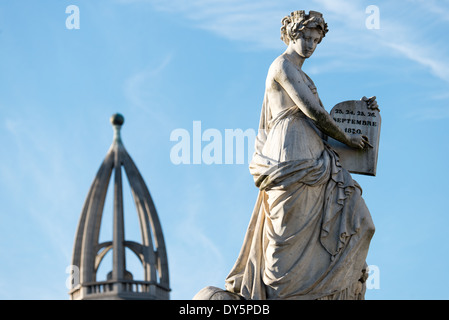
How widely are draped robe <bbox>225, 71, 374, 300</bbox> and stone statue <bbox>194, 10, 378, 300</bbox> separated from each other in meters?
0.01

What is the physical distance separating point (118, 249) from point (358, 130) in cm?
4791

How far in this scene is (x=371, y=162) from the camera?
12797 mm

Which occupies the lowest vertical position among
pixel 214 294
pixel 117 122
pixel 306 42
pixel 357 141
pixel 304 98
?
pixel 214 294

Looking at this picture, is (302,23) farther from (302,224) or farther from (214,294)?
(214,294)

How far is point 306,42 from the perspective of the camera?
41.8 ft

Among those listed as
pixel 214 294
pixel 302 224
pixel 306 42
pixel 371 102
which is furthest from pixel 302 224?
pixel 306 42

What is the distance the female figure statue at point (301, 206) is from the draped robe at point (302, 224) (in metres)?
0.01

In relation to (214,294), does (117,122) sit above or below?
above

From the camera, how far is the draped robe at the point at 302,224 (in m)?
12.1

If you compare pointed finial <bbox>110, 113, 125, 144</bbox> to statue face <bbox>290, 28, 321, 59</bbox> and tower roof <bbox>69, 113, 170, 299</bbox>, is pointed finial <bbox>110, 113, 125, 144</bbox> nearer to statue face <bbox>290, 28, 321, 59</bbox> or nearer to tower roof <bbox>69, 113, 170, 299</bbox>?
tower roof <bbox>69, 113, 170, 299</bbox>

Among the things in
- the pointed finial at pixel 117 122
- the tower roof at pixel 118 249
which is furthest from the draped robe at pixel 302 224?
the pointed finial at pixel 117 122
